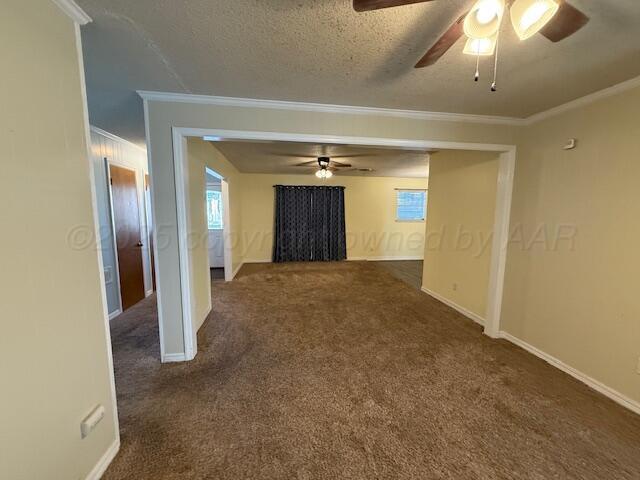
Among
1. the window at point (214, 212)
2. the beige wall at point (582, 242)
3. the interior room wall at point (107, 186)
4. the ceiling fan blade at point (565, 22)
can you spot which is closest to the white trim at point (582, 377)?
the beige wall at point (582, 242)

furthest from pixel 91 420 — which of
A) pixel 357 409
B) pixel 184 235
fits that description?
pixel 357 409

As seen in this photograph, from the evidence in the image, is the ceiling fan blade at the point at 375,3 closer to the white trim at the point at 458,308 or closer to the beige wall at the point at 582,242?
the beige wall at the point at 582,242

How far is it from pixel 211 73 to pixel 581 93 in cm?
270

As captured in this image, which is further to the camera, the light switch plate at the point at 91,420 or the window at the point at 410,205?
the window at the point at 410,205

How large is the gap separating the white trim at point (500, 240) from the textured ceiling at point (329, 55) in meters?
0.58

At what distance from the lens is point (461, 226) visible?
3.47 m

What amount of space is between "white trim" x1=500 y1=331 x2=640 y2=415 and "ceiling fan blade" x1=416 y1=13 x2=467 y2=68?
2612 millimetres

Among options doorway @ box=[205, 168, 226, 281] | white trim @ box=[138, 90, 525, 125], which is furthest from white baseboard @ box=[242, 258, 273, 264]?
white trim @ box=[138, 90, 525, 125]

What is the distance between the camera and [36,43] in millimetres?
1010

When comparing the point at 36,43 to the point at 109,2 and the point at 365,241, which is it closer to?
the point at 109,2

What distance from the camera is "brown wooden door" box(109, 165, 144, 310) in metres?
3.35

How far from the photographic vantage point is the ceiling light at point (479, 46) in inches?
47.3

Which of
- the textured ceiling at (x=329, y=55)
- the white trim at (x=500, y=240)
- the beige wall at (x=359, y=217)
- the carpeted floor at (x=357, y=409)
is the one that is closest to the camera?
the textured ceiling at (x=329, y=55)

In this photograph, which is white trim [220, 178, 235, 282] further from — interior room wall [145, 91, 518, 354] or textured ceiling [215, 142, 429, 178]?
interior room wall [145, 91, 518, 354]
